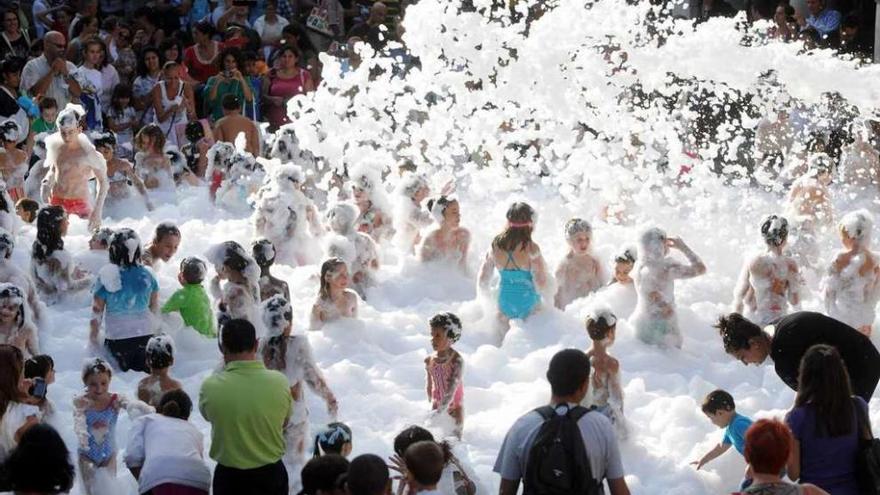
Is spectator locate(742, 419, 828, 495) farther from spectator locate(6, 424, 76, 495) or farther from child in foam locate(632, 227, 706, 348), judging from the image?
child in foam locate(632, 227, 706, 348)

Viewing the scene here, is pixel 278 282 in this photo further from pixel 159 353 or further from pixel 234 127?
pixel 234 127

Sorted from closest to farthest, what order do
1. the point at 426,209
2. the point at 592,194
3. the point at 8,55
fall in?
1. the point at 426,209
2. the point at 592,194
3. the point at 8,55

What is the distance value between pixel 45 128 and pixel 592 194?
18.1ft

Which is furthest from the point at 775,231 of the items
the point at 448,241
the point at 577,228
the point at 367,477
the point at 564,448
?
the point at 367,477

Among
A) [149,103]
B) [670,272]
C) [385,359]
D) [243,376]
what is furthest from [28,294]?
[149,103]

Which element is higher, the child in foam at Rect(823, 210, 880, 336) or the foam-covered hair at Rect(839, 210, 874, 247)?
the foam-covered hair at Rect(839, 210, 874, 247)

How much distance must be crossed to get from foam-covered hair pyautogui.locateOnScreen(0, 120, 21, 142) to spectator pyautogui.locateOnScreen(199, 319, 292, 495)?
6789 mm

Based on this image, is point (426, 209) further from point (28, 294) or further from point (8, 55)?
point (8, 55)

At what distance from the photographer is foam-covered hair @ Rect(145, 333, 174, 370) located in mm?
8570

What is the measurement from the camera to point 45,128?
49.5 ft

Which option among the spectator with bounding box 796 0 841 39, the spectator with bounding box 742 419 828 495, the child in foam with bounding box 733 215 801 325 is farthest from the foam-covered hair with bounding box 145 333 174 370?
the spectator with bounding box 796 0 841 39

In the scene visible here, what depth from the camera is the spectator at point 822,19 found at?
653 inches

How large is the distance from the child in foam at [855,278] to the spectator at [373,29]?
814cm

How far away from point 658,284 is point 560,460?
4408 mm
